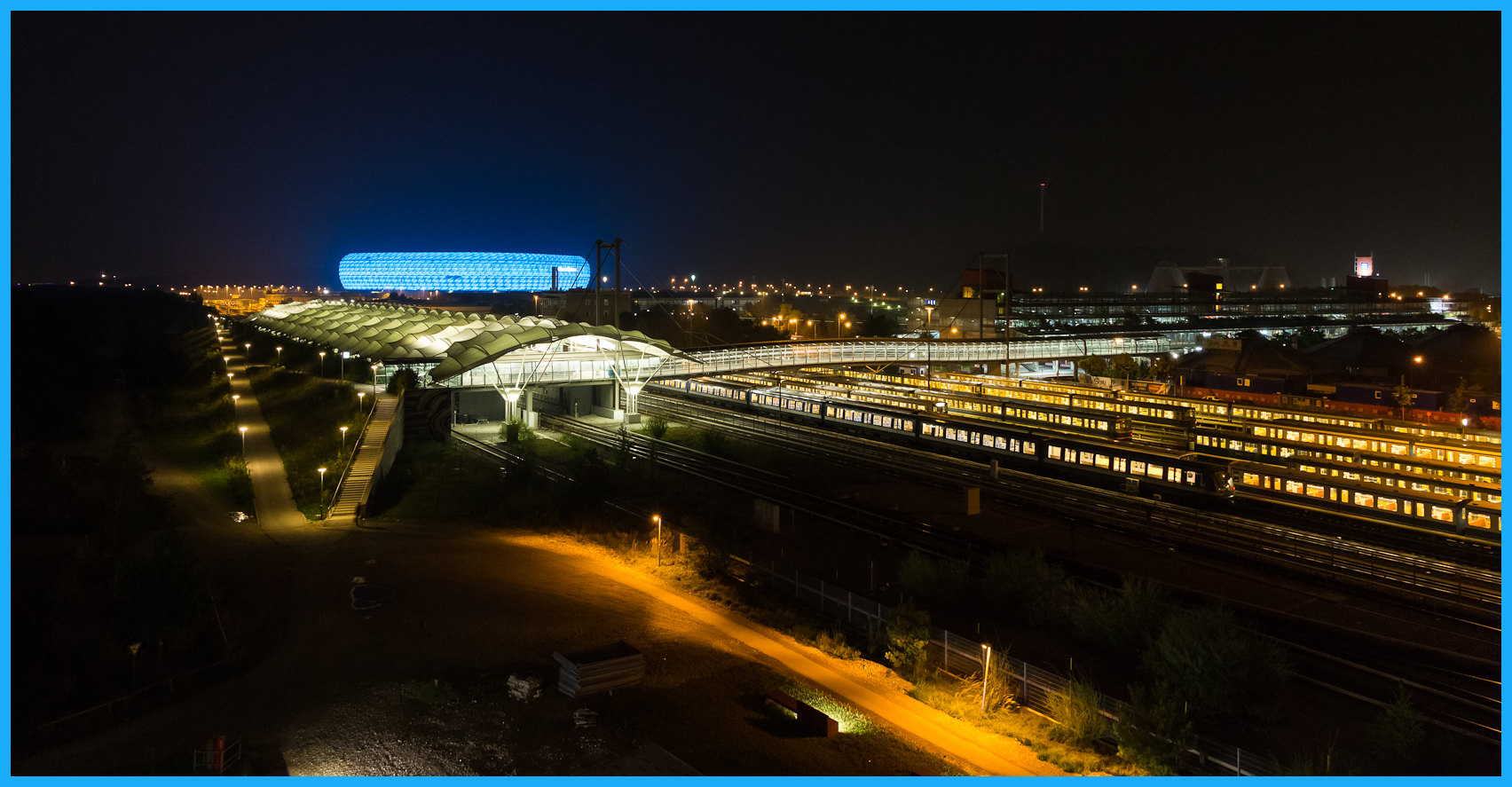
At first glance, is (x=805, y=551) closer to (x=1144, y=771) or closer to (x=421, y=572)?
(x=421, y=572)

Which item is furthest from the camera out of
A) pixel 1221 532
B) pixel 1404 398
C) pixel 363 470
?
pixel 1404 398

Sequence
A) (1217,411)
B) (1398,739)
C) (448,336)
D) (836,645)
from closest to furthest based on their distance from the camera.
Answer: (1398,739) → (836,645) → (1217,411) → (448,336)

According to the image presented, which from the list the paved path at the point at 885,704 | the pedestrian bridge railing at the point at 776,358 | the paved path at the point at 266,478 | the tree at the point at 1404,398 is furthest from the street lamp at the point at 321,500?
the tree at the point at 1404,398

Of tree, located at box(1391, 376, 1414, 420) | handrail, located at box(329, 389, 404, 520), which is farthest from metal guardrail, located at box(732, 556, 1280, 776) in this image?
tree, located at box(1391, 376, 1414, 420)

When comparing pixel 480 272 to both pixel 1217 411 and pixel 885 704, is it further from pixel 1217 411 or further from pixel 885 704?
pixel 885 704

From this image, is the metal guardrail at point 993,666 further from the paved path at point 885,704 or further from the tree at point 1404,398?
the tree at point 1404,398

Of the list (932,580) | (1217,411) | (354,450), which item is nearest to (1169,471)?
(932,580)
